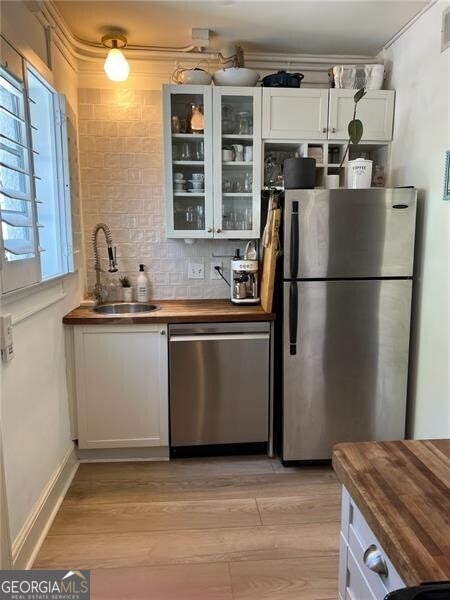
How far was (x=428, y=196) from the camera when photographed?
2.30 m

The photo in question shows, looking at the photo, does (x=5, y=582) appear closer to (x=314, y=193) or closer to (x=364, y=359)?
(x=364, y=359)

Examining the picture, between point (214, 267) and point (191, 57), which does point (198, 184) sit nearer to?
point (214, 267)

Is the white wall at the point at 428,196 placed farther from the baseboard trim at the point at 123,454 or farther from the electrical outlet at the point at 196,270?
the baseboard trim at the point at 123,454

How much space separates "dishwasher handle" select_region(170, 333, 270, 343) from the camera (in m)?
2.46

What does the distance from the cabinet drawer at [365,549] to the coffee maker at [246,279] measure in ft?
5.98

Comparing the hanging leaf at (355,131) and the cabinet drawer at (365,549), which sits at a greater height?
the hanging leaf at (355,131)

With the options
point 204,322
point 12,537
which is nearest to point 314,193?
point 204,322

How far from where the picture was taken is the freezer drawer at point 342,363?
2.37m

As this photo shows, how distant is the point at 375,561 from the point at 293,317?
1.60 meters

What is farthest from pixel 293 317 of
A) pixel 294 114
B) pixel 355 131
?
pixel 294 114

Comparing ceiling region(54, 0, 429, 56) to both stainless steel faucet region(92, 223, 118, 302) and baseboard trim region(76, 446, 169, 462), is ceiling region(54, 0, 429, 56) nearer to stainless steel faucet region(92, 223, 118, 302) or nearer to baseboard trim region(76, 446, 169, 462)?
stainless steel faucet region(92, 223, 118, 302)

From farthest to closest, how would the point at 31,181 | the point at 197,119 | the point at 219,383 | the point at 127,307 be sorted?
the point at 127,307 → the point at 197,119 → the point at 219,383 → the point at 31,181

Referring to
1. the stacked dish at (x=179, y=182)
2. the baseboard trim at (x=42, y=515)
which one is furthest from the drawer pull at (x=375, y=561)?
the stacked dish at (x=179, y=182)

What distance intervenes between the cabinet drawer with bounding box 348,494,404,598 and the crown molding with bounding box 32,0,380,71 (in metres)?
2.70
